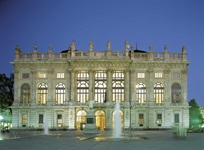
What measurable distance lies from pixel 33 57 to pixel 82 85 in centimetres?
1340

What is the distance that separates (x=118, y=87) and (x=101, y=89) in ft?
12.8

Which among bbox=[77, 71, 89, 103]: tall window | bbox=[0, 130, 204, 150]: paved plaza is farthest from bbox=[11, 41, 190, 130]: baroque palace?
bbox=[0, 130, 204, 150]: paved plaza

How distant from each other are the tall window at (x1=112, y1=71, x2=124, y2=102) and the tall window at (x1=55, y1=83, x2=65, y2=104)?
11.7m

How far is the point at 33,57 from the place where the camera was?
84.6m

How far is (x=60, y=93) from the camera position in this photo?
83.1m

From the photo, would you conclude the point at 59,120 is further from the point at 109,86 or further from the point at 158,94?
the point at 158,94

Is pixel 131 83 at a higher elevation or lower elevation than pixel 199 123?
higher

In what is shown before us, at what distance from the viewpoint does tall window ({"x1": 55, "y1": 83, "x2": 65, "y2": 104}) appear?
272 feet

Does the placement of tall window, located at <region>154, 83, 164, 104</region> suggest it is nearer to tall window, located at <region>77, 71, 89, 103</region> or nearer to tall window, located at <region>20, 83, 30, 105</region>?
tall window, located at <region>77, 71, 89, 103</region>

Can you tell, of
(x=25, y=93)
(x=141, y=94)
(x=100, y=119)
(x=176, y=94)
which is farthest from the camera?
(x=25, y=93)

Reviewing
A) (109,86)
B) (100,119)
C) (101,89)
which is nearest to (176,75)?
(109,86)

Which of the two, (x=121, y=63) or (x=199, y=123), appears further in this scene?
(x=199, y=123)

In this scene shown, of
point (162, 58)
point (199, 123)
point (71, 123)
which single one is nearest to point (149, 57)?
point (162, 58)

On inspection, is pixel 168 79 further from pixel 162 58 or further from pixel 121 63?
pixel 121 63
